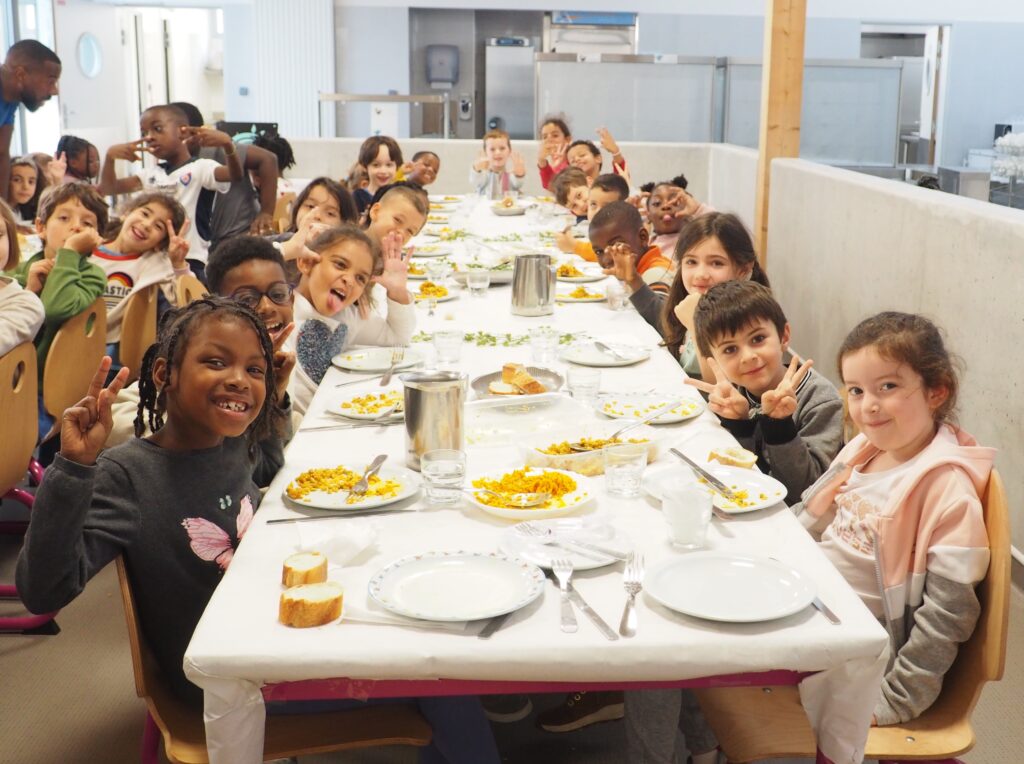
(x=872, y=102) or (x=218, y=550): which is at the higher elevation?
(x=872, y=102)

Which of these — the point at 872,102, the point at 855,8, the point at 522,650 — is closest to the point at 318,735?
the point at 522,650

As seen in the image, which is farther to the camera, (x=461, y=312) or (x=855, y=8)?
(x=855, y=8)

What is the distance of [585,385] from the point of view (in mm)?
2373

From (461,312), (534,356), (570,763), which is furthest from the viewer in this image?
(461,312)

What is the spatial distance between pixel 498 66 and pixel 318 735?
1008 centimetres

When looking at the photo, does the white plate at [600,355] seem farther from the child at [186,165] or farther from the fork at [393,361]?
the child at [186,165]

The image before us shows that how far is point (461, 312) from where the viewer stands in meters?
3.45

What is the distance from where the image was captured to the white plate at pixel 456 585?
136 centimetres

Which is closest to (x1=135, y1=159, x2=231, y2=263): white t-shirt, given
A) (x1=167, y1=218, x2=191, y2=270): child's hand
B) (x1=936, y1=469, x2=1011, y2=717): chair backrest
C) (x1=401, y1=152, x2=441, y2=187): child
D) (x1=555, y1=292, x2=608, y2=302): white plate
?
(x1=167, y1=218, x2=191, y2=270): child's hand

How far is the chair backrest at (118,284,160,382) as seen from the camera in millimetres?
3387

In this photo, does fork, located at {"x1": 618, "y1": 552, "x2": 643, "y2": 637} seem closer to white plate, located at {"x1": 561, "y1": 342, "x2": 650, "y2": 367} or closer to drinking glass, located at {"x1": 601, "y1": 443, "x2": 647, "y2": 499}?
drinking glass, located at {"x1": 601, "y1": 443, "x2": 647, "y2": 499}

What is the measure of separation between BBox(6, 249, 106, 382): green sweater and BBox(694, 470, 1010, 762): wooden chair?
2.25 metres

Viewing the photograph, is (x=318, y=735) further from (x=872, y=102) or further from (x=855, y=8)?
(x=855, y=8)

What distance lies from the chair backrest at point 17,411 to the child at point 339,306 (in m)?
0.60
